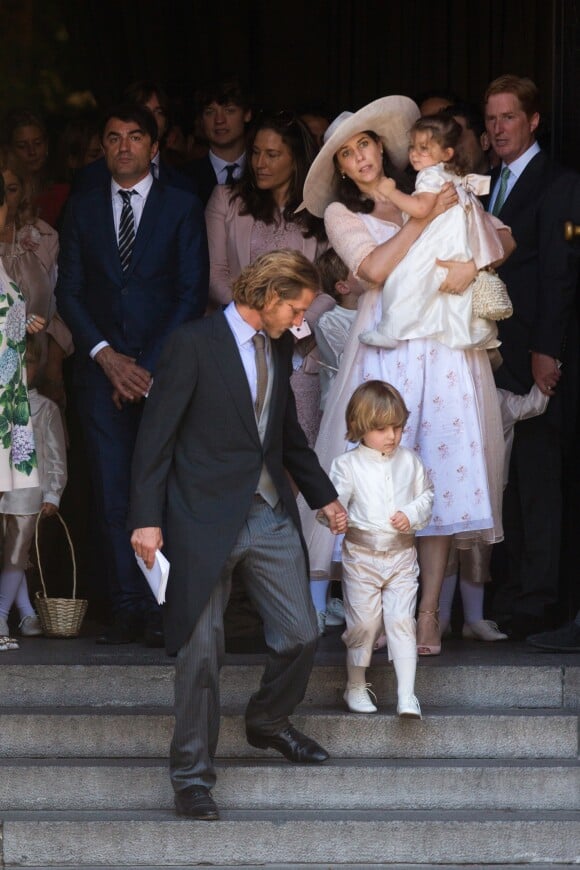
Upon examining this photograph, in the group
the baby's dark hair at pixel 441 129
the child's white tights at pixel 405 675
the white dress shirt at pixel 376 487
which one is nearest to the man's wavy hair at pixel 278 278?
the white dress shirt at pixel 376 487

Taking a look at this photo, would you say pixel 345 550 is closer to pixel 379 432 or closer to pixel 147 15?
pixel 379 432

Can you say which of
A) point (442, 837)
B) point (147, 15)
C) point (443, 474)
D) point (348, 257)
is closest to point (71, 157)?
point (147, 15)

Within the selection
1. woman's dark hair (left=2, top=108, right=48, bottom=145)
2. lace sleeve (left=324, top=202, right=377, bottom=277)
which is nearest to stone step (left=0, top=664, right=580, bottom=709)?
lace sleeve (left=324, top=202, right=377, bottom=277)

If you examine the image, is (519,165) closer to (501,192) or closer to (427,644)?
(501,192)

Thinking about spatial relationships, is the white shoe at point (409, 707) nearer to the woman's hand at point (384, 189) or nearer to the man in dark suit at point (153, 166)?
the woman's hand at point (384, 189)

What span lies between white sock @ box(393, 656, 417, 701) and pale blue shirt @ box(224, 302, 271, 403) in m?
1.08

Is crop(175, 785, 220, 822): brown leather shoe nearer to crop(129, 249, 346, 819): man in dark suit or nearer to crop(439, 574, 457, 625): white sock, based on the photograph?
crop(129, 249, 346, 819): man in dark suit

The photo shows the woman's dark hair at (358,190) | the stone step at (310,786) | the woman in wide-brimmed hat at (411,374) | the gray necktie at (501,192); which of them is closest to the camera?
the stone step at (310,786)

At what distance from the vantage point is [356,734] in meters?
6.34

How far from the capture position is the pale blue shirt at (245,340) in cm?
583

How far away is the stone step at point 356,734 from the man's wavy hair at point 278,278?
1.54 m

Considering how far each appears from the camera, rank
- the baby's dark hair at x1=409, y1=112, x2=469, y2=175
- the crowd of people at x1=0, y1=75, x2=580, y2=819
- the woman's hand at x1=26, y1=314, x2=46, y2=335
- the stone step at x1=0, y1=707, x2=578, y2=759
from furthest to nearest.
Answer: the woman's hand at x1=26, y1=314, x2=46, y2=335 → the baby's dark hair at x1=409, y1=112, x2=469, y2=175 → the stone step at x1=0, y1=707, x2=578, y2=759 → the crowd of people at x1=0, y1=75, x2=580, y2=819

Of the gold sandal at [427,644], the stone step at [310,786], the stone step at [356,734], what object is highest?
the gold sandal at [427,644]

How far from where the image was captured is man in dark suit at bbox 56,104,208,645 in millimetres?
7203
